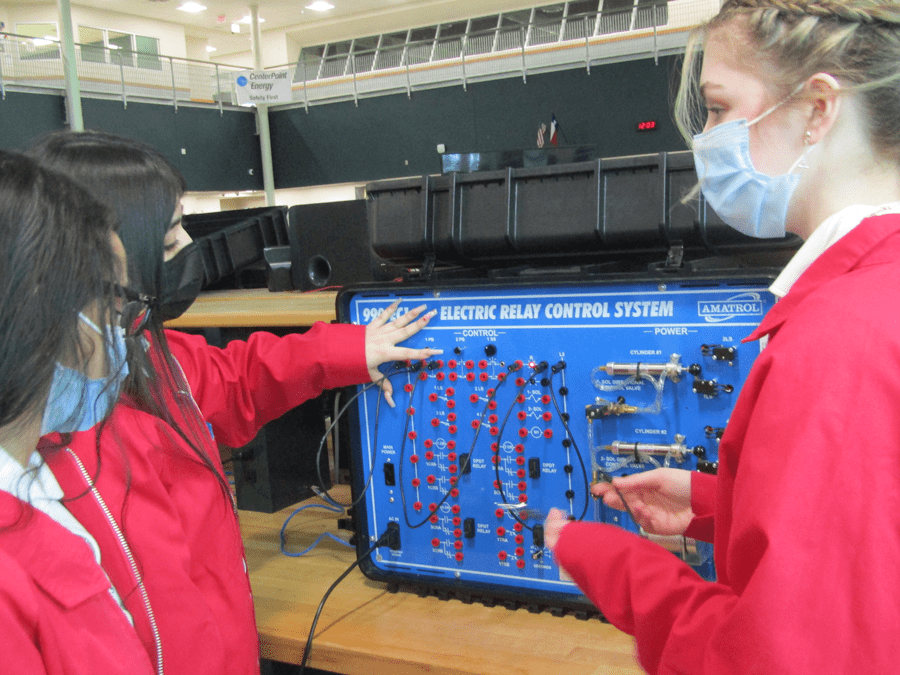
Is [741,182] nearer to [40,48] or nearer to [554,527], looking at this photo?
[554,527]

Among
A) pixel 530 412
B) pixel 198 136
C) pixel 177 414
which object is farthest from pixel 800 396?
pixel 198 136

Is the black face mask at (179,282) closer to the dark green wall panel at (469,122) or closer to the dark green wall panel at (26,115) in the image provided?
the dark green wall panel at (469,122)

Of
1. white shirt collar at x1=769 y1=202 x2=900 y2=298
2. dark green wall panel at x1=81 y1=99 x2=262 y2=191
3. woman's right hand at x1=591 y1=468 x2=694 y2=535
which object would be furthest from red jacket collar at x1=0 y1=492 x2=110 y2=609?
dark green wall panel at x1=81 y1=99 x2=262 y2=191

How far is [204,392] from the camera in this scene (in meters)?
1.23

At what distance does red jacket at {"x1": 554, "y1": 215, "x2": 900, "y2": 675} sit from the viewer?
0.52 m

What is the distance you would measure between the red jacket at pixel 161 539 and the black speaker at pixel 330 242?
62 cm

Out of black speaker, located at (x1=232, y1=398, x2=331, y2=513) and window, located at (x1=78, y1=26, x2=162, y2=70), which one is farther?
window, located at (x1=78, y1=26, x2=162, y2=70)

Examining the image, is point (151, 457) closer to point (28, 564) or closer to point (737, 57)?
point (28, 564)

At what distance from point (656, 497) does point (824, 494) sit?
512mm

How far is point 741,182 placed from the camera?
2.76ft

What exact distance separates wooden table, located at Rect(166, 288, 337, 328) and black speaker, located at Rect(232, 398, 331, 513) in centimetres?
24

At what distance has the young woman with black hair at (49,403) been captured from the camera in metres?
0.68

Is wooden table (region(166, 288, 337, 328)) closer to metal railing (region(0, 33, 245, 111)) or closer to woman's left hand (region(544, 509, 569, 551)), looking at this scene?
woman's left hand (region(544, 509, 569, 551))

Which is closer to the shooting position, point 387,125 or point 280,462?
point 280,462
